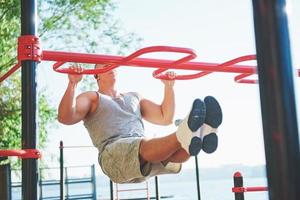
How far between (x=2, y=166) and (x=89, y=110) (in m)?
4.43

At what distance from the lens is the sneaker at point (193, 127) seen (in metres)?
1.74

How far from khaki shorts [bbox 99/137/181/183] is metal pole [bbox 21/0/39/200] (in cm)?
44

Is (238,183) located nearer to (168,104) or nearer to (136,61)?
(168,104)

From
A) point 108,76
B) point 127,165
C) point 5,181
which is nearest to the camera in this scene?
point 127,165

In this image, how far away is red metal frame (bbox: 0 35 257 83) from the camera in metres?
1.93

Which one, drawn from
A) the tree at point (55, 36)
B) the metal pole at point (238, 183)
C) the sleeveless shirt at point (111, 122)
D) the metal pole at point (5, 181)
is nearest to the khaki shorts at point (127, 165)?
the sleeveless shirt at point (111, 122)

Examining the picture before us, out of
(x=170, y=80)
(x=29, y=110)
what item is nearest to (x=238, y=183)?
(x=170, y=80)

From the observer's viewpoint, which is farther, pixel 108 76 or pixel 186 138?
pixel 108 76

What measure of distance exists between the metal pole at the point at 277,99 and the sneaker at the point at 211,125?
105 centimetres

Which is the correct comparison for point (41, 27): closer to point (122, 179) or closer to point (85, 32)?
point (85, 32)

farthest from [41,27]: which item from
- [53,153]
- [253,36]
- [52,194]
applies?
[253,36]

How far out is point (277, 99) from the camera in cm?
70

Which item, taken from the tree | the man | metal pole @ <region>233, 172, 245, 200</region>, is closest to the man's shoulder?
the man

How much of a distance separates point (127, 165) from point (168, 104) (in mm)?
642
